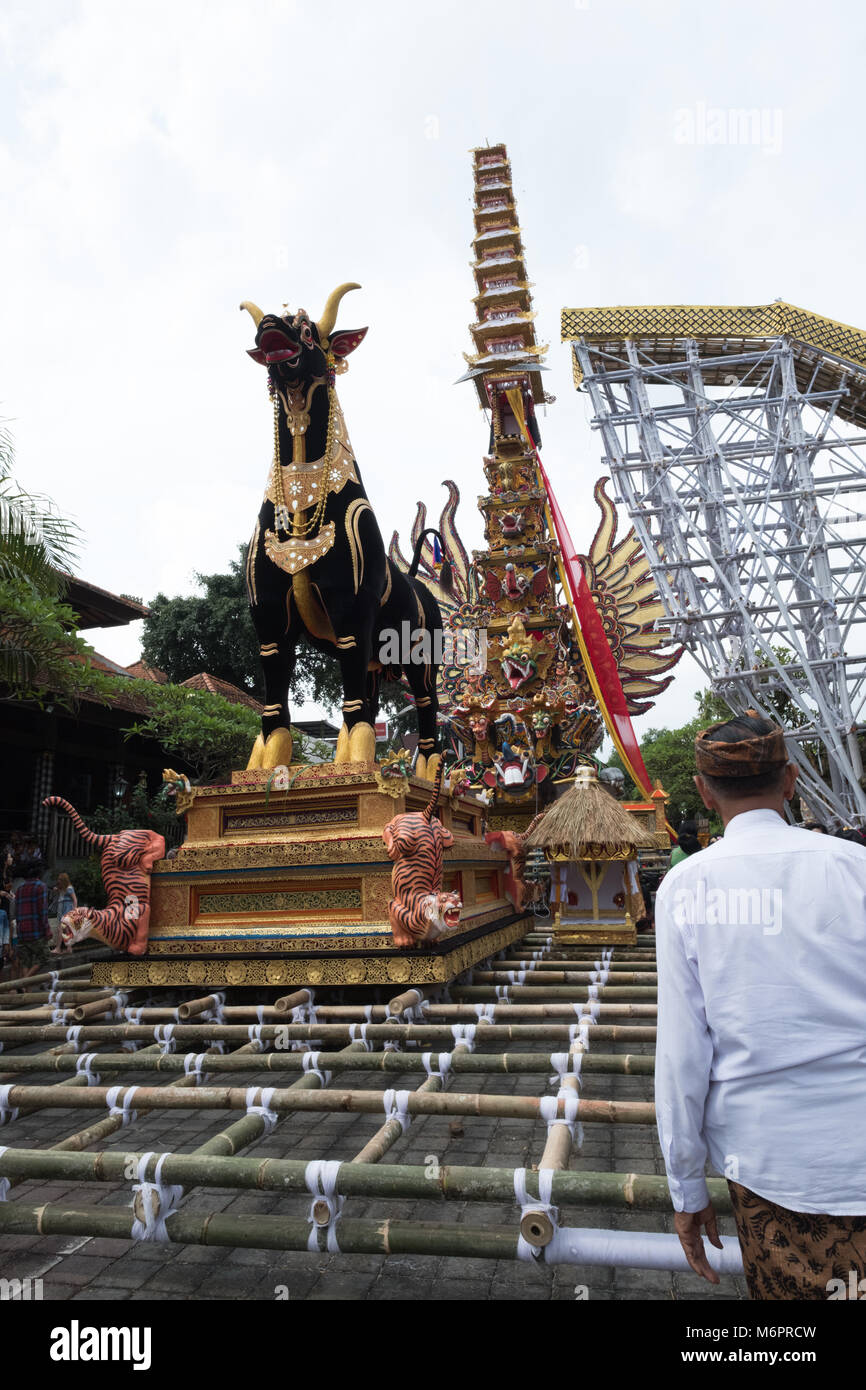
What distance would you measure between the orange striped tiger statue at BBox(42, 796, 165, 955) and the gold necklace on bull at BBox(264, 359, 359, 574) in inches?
92.4

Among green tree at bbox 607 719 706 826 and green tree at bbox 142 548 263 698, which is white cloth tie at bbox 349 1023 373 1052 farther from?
green tree at bbox 607 719 706 826

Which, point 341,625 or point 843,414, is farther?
point 843,414

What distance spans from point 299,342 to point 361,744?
10.2 feet

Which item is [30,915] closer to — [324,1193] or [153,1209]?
[153,1209]

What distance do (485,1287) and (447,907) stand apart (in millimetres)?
2432

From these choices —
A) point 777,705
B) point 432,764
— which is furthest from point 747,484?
point 432,764

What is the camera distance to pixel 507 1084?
15.8 feet

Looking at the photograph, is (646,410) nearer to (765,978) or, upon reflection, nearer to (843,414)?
(843,414)

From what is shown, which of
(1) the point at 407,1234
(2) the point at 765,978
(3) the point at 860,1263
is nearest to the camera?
(3) the point at 860,1263

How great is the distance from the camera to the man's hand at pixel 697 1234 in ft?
5.55

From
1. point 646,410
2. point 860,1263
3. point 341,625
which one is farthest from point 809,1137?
point 646,410

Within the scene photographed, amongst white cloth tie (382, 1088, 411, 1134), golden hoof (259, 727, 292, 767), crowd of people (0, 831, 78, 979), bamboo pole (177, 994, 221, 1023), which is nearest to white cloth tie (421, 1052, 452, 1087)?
white cloth tie (382, 1088, 411, 1134)

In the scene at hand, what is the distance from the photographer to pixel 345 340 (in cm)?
631

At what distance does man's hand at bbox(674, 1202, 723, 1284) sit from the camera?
169cm
